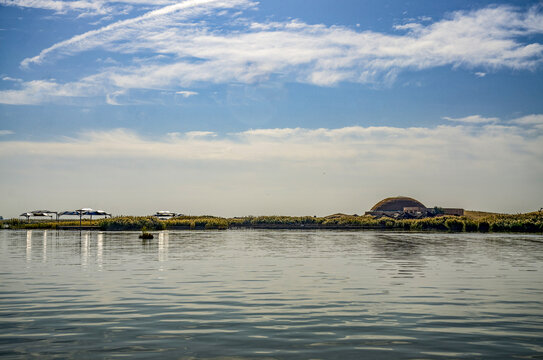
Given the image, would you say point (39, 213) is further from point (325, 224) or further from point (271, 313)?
point (271, 313)

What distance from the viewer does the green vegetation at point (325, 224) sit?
138 metres

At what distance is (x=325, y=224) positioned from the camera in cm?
19625

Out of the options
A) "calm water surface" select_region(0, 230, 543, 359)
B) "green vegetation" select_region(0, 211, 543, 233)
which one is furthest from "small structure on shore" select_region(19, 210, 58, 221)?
"calm water surface" select_region(0, 230, 543, 359)

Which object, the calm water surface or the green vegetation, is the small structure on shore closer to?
the green vegetation

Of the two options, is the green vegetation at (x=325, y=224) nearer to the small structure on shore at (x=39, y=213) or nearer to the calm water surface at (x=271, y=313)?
the small structure on shore at (x=39, y=213)

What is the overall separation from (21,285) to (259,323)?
56.2ft

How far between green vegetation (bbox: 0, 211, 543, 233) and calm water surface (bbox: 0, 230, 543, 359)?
80528mm

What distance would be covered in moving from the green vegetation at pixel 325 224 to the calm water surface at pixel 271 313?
80.5 metres

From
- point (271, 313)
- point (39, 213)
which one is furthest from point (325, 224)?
point (271, 313)

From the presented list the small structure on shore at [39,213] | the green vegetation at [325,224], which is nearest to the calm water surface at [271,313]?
the green vegetation at [325,224]

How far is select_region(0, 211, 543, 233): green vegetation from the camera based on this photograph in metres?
138

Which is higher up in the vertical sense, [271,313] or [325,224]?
[271,313]

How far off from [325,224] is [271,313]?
177421 millimetres

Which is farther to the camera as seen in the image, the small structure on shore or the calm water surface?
the small structure on shore
